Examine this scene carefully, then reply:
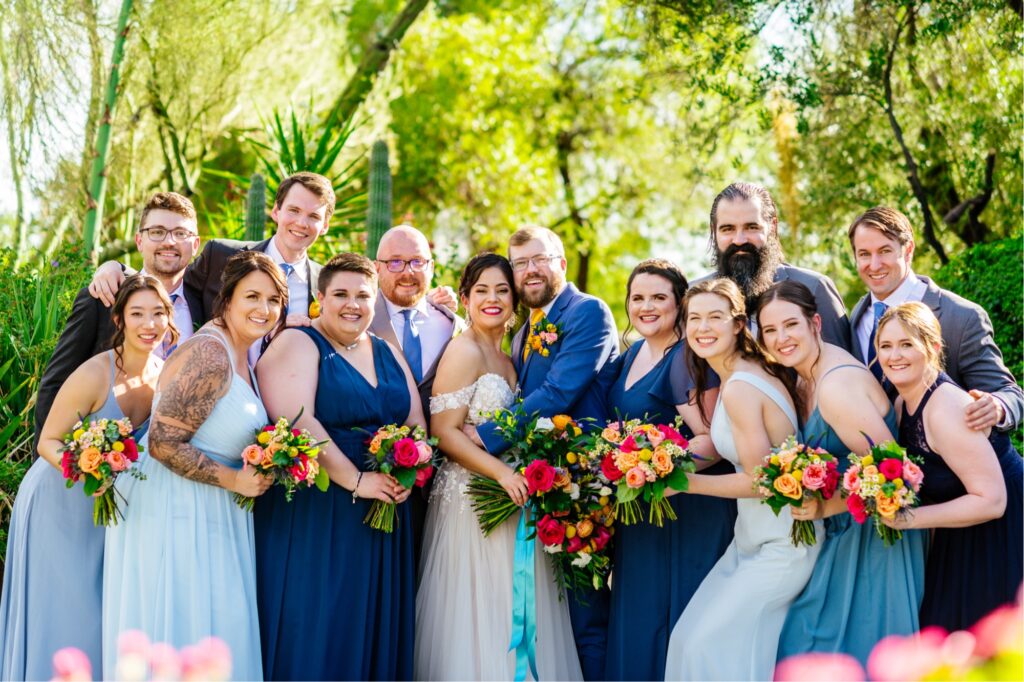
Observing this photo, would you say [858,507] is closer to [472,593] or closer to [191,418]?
[472,593]

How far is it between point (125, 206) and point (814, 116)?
883 cm

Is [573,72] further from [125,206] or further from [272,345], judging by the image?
[272,345]

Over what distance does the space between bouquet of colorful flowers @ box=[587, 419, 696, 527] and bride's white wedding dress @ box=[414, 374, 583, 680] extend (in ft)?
2.56

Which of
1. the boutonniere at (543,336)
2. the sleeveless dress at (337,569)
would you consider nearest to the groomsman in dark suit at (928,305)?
the boutonniere at (543,336)

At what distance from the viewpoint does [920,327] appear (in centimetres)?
509

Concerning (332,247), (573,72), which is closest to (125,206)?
(332,247)

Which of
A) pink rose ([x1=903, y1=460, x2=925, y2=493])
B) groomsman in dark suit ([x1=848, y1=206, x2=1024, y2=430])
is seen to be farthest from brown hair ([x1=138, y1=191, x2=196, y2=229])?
pink rose ([x1=903, y1=460, x2=925, y2=493])

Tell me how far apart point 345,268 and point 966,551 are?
3.56m

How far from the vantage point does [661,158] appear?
819 inches

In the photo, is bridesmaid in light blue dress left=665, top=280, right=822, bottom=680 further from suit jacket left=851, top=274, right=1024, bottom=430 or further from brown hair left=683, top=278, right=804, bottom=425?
suit jacket left=851, top=274, right=1024, bottom=430

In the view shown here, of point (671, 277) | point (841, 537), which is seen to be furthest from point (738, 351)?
point (841, 537)

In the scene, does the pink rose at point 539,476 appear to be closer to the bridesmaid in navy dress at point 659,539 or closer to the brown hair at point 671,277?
the bridesmaid in navy dress at point 659,539

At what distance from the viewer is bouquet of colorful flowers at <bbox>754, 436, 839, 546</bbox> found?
489 cm

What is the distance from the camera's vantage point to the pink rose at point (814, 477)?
487 cm
